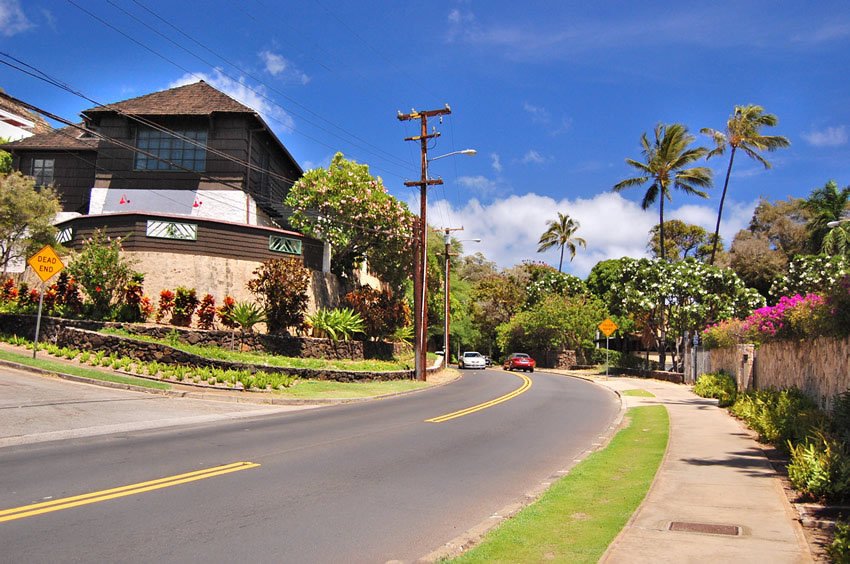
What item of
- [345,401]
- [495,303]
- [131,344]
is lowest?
[345,401]

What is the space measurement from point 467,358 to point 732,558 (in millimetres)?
45917

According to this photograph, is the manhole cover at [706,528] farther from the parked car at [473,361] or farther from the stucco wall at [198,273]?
the parked car at [473,361]

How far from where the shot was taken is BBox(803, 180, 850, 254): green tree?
145 feet

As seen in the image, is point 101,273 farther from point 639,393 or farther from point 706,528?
point 706,528

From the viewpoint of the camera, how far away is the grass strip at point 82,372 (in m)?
17.5

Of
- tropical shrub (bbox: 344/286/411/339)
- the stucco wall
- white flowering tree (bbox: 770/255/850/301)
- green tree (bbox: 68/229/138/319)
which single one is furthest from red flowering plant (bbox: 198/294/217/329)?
white flowering tree (bbox: 770/255/850/301)

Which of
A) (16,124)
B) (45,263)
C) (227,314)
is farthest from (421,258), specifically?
(16,124)

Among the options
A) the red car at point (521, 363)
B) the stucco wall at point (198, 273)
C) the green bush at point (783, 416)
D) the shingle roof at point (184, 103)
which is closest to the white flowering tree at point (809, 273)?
the red car at point (521, 363)

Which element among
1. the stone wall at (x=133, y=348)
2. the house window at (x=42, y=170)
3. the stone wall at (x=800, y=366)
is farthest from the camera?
the house window at (x=42, y=170)

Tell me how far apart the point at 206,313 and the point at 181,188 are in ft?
31.8

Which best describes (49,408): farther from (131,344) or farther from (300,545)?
(300,545)

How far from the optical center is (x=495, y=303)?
64.7 meters

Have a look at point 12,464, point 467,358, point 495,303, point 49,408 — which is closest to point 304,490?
point 12,464

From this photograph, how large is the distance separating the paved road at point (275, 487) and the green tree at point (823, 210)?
39.5 m
